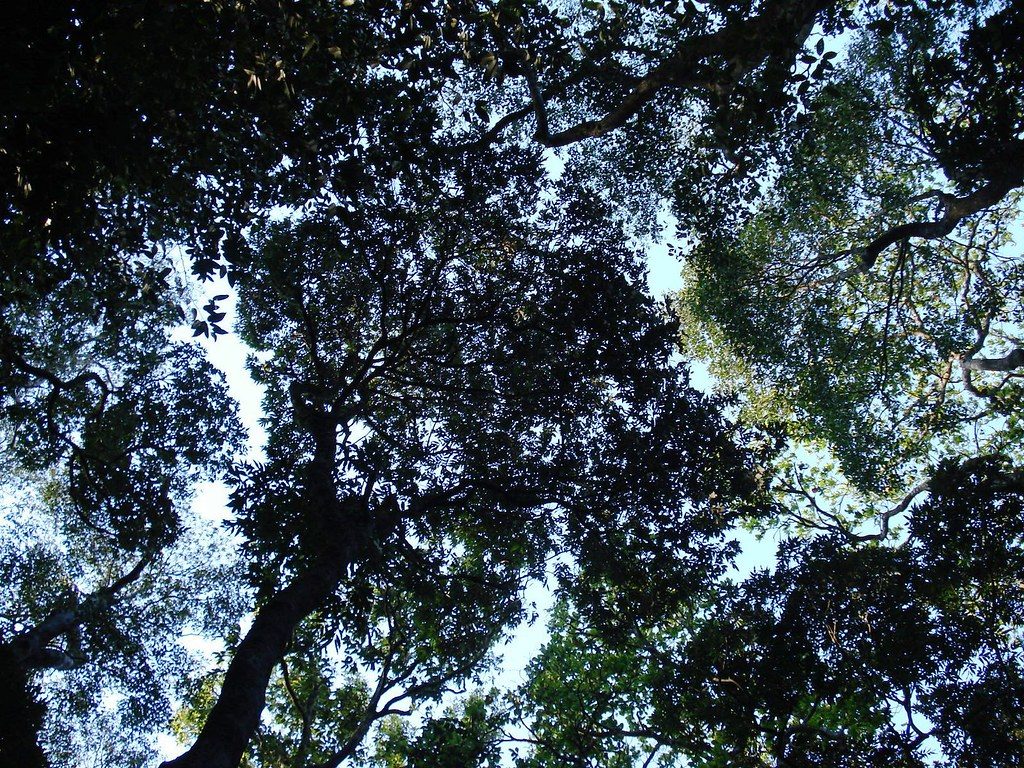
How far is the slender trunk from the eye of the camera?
6.62 meters

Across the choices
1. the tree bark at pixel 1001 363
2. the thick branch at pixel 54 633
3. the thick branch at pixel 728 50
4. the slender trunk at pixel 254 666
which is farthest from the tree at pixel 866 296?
the thick branch at pixel 54 633

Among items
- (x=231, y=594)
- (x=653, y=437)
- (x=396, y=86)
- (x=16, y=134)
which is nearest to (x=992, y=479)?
(x=653, y=437)

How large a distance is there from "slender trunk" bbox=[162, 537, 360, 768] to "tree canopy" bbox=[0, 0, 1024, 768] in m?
0.04

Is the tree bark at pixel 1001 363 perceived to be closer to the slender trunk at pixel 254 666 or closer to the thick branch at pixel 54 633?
the slender trunk at pixel 254 666

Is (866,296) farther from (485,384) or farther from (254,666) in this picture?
(254,666)

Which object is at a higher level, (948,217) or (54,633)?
(948,217)

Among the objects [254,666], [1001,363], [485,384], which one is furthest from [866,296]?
[254,666]

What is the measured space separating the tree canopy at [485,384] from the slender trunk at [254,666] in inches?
1.7

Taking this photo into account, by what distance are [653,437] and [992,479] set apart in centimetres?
583

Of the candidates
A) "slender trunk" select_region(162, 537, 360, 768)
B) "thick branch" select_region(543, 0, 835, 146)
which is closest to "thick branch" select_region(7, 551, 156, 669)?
"slender trunk" select_region(162, 537, 360, 768)

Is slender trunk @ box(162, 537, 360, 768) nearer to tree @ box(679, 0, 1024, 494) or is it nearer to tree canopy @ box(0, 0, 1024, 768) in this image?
tree canopy @ box(0, 0, 1024, 768)

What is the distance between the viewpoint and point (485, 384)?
12.3m

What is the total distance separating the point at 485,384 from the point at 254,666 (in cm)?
614

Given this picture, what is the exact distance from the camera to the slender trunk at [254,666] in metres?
6.62
